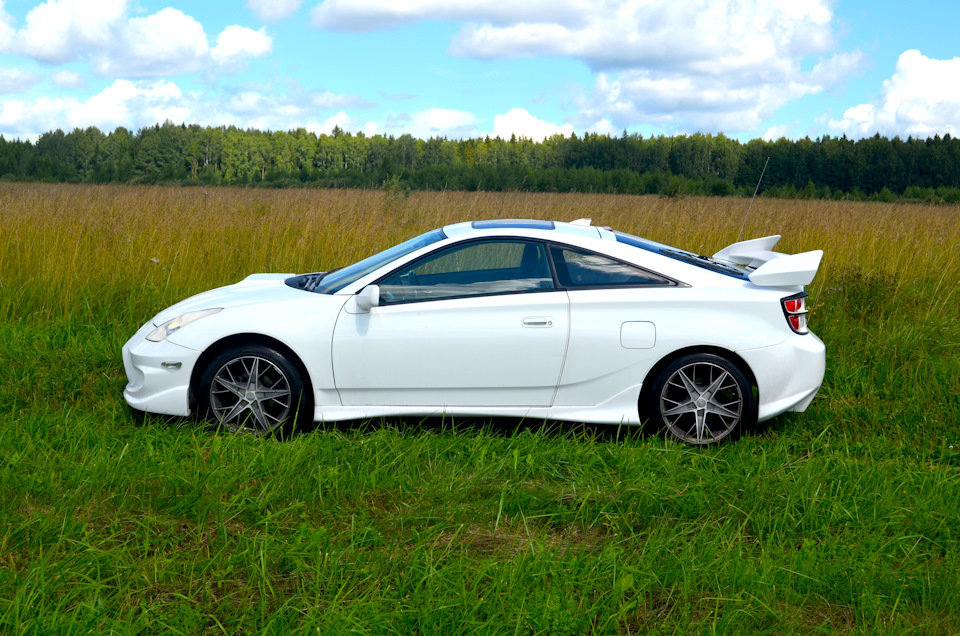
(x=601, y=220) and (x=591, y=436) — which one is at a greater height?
(x=601, y=220)

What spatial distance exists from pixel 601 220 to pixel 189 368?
28.6 ft

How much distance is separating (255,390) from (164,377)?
60cm

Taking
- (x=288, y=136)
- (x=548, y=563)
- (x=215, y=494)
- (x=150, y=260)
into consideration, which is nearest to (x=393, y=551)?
(x=548, y=563)

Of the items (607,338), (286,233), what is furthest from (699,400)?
(286,233)

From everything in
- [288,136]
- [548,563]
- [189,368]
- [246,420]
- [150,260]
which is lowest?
[548,563]

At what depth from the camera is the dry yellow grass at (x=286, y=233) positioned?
838 centimetres

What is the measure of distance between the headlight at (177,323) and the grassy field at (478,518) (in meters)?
0.60

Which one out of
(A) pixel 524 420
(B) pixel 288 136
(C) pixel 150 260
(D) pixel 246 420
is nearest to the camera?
(D) pixel 246 420

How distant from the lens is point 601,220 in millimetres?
12438

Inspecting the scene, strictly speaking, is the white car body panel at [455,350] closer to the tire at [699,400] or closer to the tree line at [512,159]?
the tire at [699,400]

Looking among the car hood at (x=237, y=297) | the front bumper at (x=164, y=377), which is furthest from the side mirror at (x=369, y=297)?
the front bumper at (x=164, y=377)

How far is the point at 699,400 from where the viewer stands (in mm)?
4836

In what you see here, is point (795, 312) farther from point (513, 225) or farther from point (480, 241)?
point (480, 241)

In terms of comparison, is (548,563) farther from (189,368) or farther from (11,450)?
(11,450)
